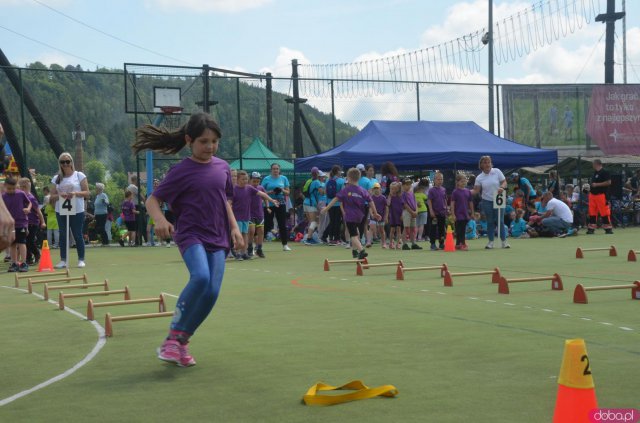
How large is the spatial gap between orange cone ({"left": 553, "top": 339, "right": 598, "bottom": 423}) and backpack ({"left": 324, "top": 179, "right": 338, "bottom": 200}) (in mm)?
18440

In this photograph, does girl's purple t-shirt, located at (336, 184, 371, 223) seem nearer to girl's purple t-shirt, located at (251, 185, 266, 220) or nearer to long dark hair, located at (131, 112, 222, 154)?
girl's purple t-shirt, located at (251, 185, 266, 220)

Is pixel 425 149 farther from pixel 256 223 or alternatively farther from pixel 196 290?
pixel 196 290

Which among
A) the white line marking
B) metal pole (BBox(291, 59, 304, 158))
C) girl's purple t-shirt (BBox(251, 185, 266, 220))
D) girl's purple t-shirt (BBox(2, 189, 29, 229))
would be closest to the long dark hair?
the white line marking

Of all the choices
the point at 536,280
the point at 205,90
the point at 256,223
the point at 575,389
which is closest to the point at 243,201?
the point at 256,223

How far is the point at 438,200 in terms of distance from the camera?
2166 centimetres

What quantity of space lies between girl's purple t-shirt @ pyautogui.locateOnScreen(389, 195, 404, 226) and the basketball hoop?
7.61 meters

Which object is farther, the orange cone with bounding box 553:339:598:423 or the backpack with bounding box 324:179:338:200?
the backpack with bounding box 324:179:338:200

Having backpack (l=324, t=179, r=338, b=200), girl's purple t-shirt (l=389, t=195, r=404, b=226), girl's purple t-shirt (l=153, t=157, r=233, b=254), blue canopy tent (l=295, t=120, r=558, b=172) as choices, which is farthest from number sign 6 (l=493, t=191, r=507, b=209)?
girl's purple t-shirt (l=153, t=157, r=233, b=254)

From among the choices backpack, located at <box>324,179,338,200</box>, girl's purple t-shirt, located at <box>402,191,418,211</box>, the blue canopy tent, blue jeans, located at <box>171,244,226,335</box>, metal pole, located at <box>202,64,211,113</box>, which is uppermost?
metal pole, located at <box>202,64,211,113</box>

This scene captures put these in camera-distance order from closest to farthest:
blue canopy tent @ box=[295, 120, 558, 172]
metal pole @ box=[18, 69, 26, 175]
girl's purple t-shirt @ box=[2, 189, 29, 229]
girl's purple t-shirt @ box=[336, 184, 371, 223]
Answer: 1. girl's purple t-shirt @ box=[2, 189, 29, 229]
2. girl's purple t-shirt @ box=[336, 184, 371, 223]
3. metal pole @ box=[18, 69, 26, 175]
4. blue canopy tent @ box=[295, 120, 558, 172]

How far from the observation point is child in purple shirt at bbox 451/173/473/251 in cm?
2050

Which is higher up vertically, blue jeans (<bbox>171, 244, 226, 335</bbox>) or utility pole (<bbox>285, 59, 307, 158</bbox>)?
utility pole (<bbox>285, 59, 307, 158</bbox>)

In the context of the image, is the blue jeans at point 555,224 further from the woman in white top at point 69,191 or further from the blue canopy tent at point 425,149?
the woman in white top at point 69,191

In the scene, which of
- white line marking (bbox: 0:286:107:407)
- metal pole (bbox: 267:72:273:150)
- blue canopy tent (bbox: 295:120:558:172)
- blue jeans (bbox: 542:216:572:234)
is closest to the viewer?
white line marking (bbox: 0:286:107:407)
